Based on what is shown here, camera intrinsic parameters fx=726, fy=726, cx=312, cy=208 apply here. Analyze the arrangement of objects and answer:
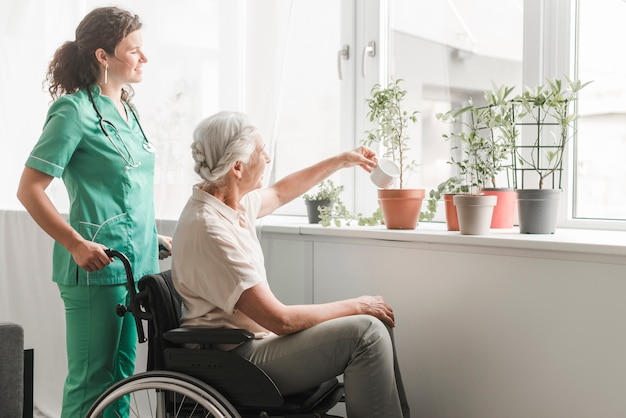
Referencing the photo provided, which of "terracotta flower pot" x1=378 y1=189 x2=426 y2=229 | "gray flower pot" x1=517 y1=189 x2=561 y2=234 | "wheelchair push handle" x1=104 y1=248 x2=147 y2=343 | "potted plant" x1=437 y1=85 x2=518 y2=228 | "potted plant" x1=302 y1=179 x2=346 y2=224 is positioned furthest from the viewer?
"potted plant" x1=302 y1=179 x2=346 y2=224

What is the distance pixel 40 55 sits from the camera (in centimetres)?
328

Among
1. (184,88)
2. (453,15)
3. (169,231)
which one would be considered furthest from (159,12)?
(453,15)

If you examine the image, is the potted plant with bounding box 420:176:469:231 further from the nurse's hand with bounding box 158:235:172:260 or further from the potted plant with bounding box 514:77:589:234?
the nurse's hand with bounding box 158:235:172:260


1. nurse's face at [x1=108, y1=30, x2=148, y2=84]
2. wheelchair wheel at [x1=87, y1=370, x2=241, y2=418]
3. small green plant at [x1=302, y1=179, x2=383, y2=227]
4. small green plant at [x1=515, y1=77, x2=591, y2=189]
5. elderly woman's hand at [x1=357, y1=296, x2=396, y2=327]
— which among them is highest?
nurse's face at [x1=108, y1=30, x2=148, y2=84]

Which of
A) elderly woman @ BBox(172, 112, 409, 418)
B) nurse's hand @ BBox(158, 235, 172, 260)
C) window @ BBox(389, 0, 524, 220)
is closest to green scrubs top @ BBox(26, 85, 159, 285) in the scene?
nurse's hand @ BBox(158, 235, 172, 260)

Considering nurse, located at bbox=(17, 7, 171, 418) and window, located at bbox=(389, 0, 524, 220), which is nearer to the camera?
nurse, located at bbox=(17, 7, 171, 418)

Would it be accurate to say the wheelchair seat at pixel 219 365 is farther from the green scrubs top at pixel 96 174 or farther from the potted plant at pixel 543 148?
the potted plant at pixel 543 148

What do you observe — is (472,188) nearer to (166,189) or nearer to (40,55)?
(166,189)

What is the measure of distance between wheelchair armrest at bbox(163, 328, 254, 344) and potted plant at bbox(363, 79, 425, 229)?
70 centimetres

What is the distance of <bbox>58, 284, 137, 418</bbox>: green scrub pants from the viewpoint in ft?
6.77

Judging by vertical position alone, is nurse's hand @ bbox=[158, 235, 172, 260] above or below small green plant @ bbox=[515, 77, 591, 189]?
below

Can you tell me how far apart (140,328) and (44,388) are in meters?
1.59

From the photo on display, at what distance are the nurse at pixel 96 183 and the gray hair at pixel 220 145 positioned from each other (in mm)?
334

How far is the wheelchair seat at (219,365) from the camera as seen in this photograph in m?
1.71
